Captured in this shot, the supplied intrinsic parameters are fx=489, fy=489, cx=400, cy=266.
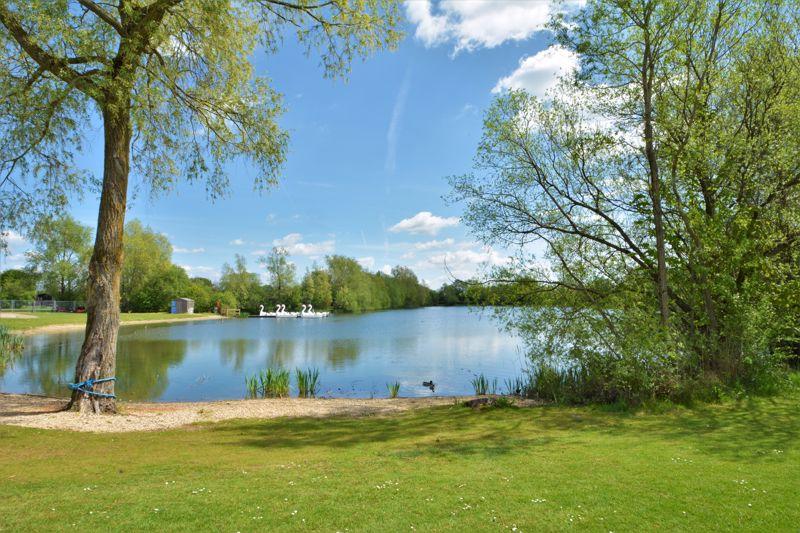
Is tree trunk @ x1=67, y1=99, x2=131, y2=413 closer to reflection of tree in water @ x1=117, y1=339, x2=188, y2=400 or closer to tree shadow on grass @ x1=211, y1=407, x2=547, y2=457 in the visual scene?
tree shadow on grass @ x1=211, y1=407, x2=547, y2=457

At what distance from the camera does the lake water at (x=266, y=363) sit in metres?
17.6

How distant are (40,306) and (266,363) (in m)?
60.0

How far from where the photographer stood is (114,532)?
3.99m

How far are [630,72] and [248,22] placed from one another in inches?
363

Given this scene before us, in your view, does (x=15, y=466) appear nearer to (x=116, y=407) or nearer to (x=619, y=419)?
(x=116, y=407)

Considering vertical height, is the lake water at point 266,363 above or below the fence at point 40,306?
below

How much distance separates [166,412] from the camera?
1107cm

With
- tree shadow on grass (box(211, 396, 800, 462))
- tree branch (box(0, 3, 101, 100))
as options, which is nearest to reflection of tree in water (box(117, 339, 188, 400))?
tree shadow on grass (box(211, 396, 800, 462))

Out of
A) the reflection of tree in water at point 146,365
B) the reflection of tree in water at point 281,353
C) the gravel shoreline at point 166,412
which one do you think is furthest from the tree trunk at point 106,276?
the reflection of tree in water at point 281,353

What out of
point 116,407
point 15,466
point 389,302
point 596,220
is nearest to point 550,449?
point 15,466

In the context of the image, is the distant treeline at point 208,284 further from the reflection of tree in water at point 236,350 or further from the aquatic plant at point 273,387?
the aquatic plant at point 273,387

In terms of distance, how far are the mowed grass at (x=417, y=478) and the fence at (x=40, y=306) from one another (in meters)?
68.7

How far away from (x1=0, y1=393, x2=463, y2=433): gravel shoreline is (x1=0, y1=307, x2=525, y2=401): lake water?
11.0 ft

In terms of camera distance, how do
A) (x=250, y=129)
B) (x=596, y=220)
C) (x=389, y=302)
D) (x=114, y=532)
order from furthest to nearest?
(x=389, y=302)
(x=596, y=220)
(x=250, y=129)
(x=114, y=532)
